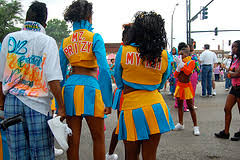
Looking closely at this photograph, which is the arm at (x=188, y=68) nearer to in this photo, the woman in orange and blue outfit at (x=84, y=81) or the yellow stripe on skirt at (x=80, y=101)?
the woman in orange and blue outfit at (x=84, y=81)

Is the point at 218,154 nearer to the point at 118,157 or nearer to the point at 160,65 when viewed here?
the point at 118,157

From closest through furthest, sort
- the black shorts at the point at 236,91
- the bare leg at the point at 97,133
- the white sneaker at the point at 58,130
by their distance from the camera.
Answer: the white sneaker at the point at 58,130, the bare leg at the point at 97,133, the black shorts at the point at 236,91

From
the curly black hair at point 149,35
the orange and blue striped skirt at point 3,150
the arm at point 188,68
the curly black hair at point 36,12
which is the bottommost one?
the orange and blue striped skirt at point 3,150

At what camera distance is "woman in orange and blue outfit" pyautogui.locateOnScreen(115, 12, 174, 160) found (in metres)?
2.22

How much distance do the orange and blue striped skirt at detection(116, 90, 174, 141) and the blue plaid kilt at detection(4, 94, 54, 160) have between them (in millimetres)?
780

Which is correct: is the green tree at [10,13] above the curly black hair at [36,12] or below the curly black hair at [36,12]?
above

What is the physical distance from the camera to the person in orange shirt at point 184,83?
16.4ft

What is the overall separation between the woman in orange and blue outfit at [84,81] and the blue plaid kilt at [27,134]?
48 centimetres

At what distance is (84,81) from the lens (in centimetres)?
267

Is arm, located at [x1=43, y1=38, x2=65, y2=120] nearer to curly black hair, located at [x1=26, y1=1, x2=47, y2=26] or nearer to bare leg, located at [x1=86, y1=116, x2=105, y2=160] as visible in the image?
curly black hair, located at [x1=26, y1=1, x2=47, y2=26]

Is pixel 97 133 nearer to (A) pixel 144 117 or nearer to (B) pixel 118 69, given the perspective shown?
(A) pixel 144 117

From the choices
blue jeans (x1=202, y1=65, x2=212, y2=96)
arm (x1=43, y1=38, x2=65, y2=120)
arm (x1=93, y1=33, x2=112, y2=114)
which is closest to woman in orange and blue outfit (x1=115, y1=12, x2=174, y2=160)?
arm (x1=93, y1=33, x2=112, y2=114)

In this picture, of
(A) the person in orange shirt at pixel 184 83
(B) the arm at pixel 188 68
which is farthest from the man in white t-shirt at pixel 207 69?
(B) the arm at pixel 188 68

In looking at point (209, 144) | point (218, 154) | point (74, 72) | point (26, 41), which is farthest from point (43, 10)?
point (209, 144)
